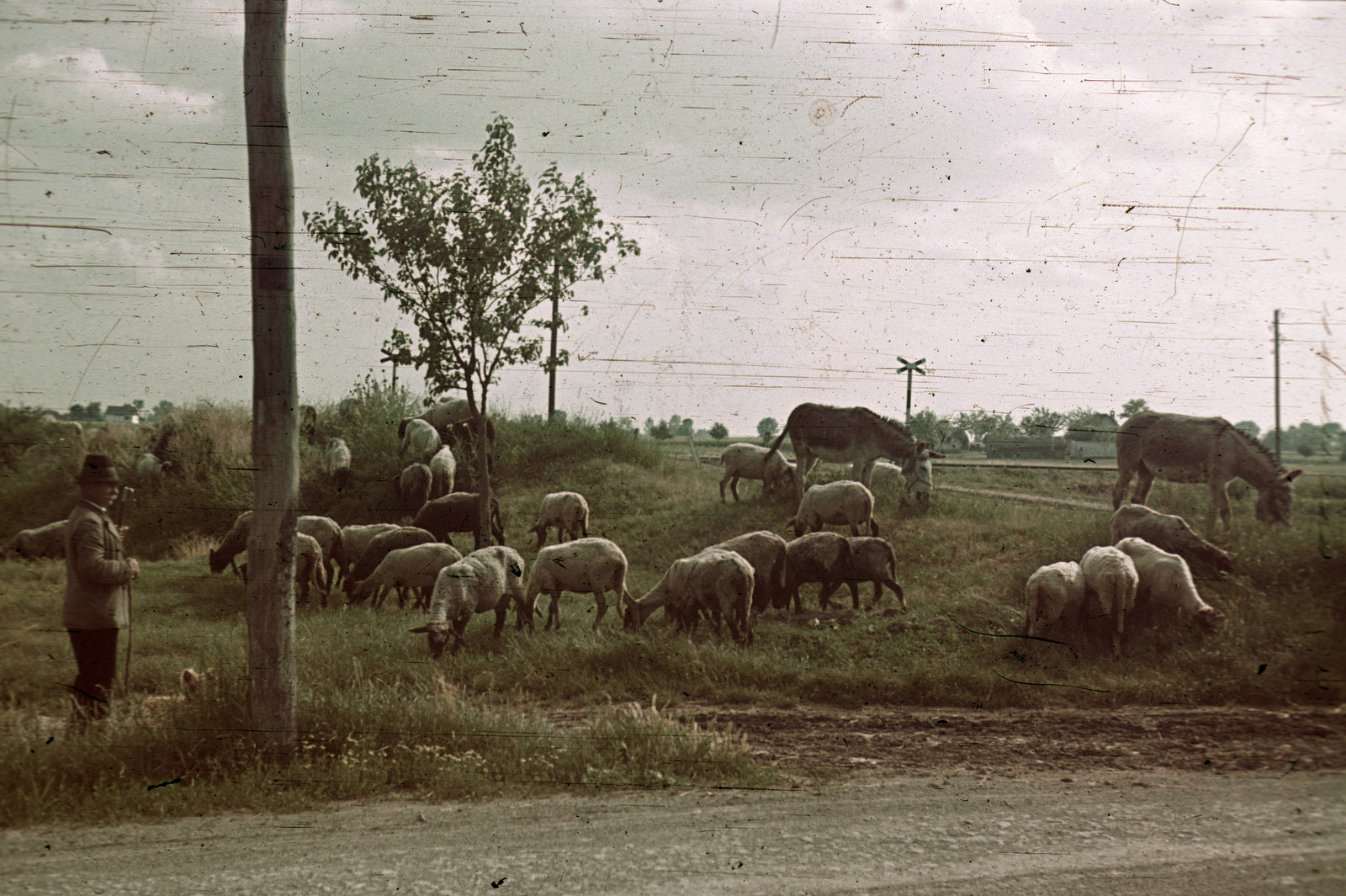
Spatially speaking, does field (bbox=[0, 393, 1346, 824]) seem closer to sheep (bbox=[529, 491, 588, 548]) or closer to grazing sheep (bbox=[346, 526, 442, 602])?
sheep (bbox=[529, 491, 588, 548])

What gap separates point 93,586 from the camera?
657 centimetres

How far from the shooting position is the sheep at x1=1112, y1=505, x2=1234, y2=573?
1028cm

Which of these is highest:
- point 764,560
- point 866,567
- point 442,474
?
point 442,474

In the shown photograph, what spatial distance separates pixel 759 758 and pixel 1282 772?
382 cm

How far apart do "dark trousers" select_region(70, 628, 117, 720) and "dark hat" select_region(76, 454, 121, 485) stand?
1.23 meters

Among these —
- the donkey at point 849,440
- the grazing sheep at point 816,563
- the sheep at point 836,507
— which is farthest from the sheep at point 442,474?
the grazing sheep at point 816,563

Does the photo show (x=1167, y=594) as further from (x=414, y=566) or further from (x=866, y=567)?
(x=414, y=566)

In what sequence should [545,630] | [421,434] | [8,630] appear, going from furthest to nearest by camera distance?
[421,434], [545,630], [8,630]

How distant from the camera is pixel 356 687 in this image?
7.74 metres

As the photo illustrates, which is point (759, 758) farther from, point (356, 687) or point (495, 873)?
point (356, 687)

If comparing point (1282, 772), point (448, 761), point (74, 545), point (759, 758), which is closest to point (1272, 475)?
point (1282, 772)

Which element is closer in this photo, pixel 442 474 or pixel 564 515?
pixel 564 515

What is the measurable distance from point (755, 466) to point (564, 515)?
5.86 m

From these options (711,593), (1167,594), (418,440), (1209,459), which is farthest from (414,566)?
(1209,459)
